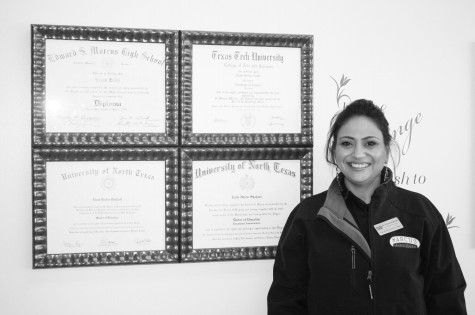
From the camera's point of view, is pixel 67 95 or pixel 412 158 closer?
pixel 67 95

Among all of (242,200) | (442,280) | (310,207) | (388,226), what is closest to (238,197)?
(242,200)

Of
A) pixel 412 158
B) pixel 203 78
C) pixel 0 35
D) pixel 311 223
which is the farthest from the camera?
pixel 412 158

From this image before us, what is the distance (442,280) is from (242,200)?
0.72m

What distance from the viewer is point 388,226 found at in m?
1.33

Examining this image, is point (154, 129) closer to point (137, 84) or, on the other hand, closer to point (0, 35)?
point (137, 84)

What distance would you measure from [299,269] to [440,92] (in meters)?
0.96

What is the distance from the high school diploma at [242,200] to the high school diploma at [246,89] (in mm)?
143

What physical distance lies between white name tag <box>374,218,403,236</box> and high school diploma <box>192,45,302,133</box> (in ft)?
1.70

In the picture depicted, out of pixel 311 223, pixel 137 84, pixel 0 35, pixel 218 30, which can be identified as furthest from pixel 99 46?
pixel 311 223

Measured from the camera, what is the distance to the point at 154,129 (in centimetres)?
162

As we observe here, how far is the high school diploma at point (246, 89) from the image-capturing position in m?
1.64
